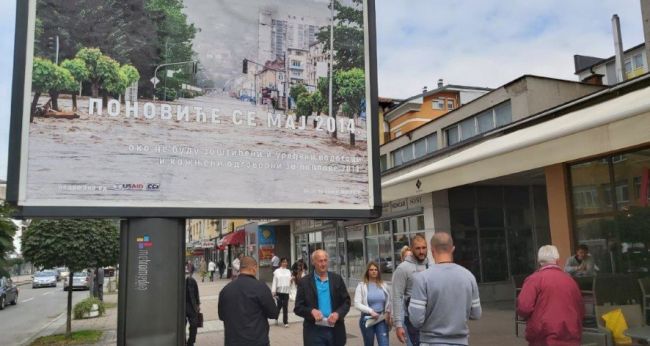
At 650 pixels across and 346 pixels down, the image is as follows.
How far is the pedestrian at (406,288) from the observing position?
5.90 meters

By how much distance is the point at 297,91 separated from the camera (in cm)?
533

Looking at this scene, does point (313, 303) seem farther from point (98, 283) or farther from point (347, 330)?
point (98, 283)

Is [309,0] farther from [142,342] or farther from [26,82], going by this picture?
[142,342]

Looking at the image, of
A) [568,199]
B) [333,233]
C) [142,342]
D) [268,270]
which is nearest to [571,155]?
[568,199]

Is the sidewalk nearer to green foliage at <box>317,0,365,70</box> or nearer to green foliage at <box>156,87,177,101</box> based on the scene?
green foliage at <box>317,0,365,70</box>

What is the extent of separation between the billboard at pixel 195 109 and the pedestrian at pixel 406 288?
1.04m

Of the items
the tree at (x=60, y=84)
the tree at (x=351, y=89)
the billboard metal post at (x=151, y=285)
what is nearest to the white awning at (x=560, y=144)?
the tree at (x=351, y=89)

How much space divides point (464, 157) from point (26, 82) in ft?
24.0

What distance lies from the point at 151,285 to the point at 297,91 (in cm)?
224

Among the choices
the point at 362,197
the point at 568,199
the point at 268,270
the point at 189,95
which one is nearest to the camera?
the point at 189,95

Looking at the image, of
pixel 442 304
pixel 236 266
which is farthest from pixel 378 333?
pixel 236 266

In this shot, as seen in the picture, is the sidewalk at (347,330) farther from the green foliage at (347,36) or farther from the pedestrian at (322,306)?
the green foliage at (347,36)

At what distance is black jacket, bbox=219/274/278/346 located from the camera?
5164mm

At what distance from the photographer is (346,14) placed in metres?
5.66
